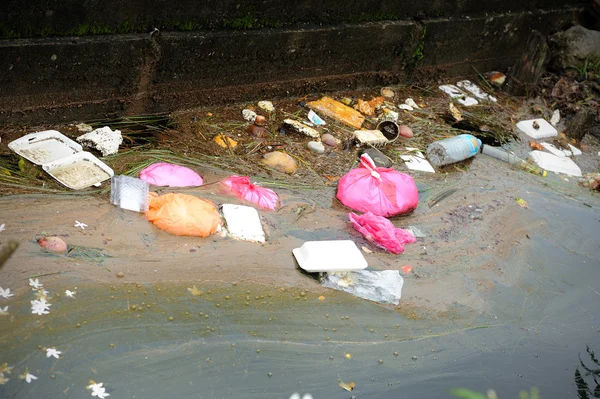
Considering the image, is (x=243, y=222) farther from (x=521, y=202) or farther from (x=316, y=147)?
(x=521, y=202)

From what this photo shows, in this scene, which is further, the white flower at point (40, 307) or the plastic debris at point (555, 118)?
the plastic debris at point (555, 118)

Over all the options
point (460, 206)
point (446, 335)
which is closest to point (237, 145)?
point (460, 206)

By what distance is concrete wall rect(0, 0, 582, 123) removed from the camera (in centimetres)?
372

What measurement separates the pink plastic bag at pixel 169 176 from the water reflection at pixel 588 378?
234 centimetres

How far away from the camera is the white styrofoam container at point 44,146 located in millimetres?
3631

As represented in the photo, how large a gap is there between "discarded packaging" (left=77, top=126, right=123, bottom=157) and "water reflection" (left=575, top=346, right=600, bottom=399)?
9.45 feet

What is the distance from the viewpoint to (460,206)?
14.3 ft

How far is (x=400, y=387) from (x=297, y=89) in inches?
105

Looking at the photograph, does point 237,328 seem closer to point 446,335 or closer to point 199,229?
point 199,229

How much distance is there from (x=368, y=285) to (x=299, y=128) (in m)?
1.52

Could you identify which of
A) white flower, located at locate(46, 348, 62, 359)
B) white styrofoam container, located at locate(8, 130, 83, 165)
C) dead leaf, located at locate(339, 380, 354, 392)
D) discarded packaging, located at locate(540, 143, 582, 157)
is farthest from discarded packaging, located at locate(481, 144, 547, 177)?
white flower, located at locate(46, 348, 62, 359)

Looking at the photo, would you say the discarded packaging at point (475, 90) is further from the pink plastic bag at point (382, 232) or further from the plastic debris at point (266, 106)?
the pink plastic bag at point (382, 232)

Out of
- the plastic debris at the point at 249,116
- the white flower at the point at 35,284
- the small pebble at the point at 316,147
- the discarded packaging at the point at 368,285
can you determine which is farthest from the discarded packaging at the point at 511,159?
the white flower at the point at 35,284

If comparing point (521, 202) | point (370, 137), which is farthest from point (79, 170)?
point (521, 202)
